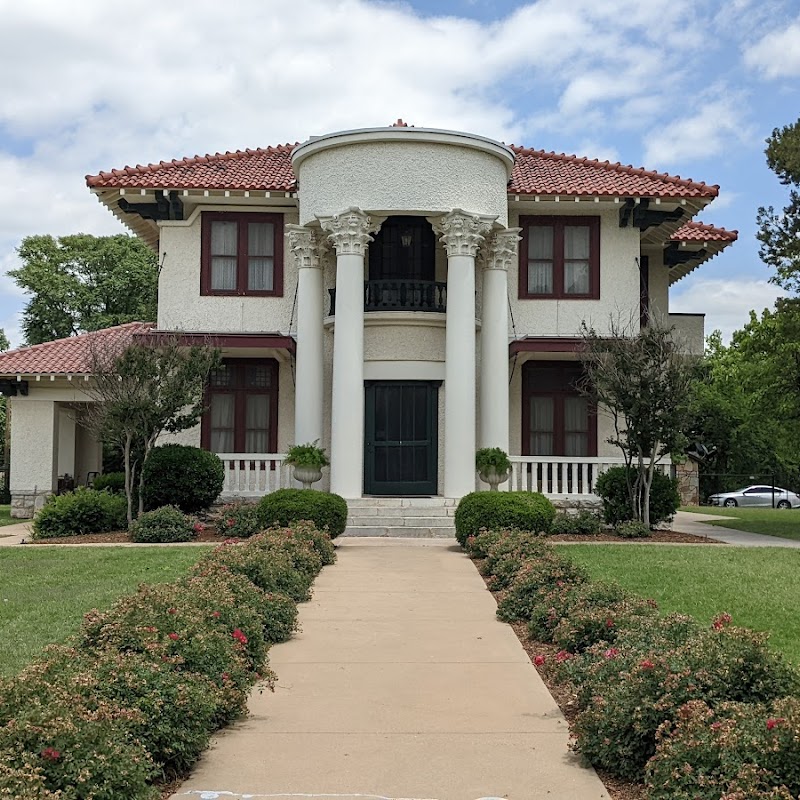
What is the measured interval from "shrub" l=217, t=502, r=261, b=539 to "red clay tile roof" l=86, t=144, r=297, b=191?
7616mm

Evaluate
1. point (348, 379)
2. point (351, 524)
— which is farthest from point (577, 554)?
point (348, 379)

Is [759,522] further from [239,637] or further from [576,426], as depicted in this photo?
[239,637]

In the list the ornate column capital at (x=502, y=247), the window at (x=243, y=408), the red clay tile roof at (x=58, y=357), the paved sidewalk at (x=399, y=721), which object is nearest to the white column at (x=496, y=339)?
the ornate column capital at (x=502, y=247)

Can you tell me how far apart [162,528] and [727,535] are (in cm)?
1120

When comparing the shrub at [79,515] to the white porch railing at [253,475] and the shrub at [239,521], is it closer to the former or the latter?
the shrub at [239,521]

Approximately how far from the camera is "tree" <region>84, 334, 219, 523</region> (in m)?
19.0

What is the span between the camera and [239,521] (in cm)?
1895

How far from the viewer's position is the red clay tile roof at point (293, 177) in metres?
23.1

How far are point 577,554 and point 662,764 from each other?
36.2 ft

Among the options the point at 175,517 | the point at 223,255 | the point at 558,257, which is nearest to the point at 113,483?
the point at 223,255

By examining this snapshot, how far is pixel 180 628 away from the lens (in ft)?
24.0

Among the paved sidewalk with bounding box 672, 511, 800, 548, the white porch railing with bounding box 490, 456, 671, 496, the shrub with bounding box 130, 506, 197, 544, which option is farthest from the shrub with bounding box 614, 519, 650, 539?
the shrub with bounding box 130, 506, 197, 544

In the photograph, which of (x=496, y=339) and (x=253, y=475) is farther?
(x=253, y=475)

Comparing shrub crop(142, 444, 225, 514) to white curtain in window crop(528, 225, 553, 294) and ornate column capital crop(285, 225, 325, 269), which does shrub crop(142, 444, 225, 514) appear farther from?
white curtain in window crop(528, 225, 553, 294)
